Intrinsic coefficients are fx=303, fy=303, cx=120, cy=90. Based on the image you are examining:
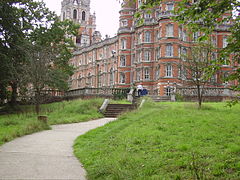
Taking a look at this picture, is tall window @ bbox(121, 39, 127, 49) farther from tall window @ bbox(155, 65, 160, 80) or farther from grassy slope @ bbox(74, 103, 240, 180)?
grassy slope @ bbox(74, 103, 240, 180)

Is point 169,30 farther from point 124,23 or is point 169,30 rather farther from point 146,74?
point 124,23

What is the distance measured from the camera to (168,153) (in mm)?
7492

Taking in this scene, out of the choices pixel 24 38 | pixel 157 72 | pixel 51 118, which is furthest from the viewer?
pixel 157 72

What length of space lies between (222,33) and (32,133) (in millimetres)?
40038

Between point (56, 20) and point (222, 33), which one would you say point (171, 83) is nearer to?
point (222, 33)

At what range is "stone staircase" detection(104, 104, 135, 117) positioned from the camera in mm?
22845

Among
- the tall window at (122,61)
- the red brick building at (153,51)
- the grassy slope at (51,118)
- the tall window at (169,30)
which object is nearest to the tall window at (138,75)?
the red brick building at (153,51)

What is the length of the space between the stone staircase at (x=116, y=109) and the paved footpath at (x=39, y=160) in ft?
36.3

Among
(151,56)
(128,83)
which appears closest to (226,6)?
(151,56)

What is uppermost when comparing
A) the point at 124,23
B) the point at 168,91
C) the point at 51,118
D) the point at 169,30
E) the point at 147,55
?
the point at 124,23

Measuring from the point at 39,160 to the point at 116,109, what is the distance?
15.9 metres

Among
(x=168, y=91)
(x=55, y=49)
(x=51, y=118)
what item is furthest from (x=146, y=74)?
(x=51, y=118)

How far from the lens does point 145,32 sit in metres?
48.2

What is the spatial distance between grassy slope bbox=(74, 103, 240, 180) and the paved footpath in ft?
1.22
